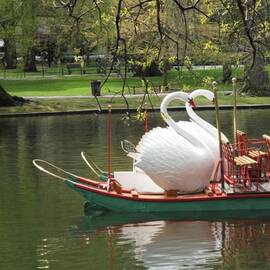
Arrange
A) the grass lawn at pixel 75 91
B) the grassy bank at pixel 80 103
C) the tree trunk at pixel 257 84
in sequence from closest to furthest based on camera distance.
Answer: the grassy bank at pixel 80 103
the grass lawn at pixel 75 91
the tree trunk at pixel 257 84

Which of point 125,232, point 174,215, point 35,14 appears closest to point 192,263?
point 125,232

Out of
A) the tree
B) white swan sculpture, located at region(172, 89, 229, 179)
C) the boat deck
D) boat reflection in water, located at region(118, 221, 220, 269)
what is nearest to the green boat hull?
the boat deck

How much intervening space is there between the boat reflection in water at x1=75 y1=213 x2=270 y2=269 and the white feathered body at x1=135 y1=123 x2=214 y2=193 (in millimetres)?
1048

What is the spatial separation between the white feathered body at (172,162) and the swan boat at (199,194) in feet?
0.70

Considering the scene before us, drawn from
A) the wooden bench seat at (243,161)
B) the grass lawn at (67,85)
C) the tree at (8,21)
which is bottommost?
the wooden bench seat at (243,161)

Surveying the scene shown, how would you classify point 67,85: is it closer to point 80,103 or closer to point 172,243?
point 80,103

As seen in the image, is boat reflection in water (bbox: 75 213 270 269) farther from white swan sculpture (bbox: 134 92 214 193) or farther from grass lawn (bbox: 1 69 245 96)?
grass lawn (bbox: 1 69 245 96)

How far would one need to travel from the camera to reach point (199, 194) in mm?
17781

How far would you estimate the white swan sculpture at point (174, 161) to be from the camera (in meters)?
17.6

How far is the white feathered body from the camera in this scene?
57.7 feet

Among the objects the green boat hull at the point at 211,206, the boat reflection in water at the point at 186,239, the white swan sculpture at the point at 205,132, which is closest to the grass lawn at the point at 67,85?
the white swan sculpture at the point at 205,132

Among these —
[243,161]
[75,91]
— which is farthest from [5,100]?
[243,161]

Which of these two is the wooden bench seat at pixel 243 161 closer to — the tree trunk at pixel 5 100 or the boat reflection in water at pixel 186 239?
the boat reflection in water at pixel 186 239

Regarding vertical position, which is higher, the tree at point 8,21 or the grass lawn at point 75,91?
the tree at point 8,21
